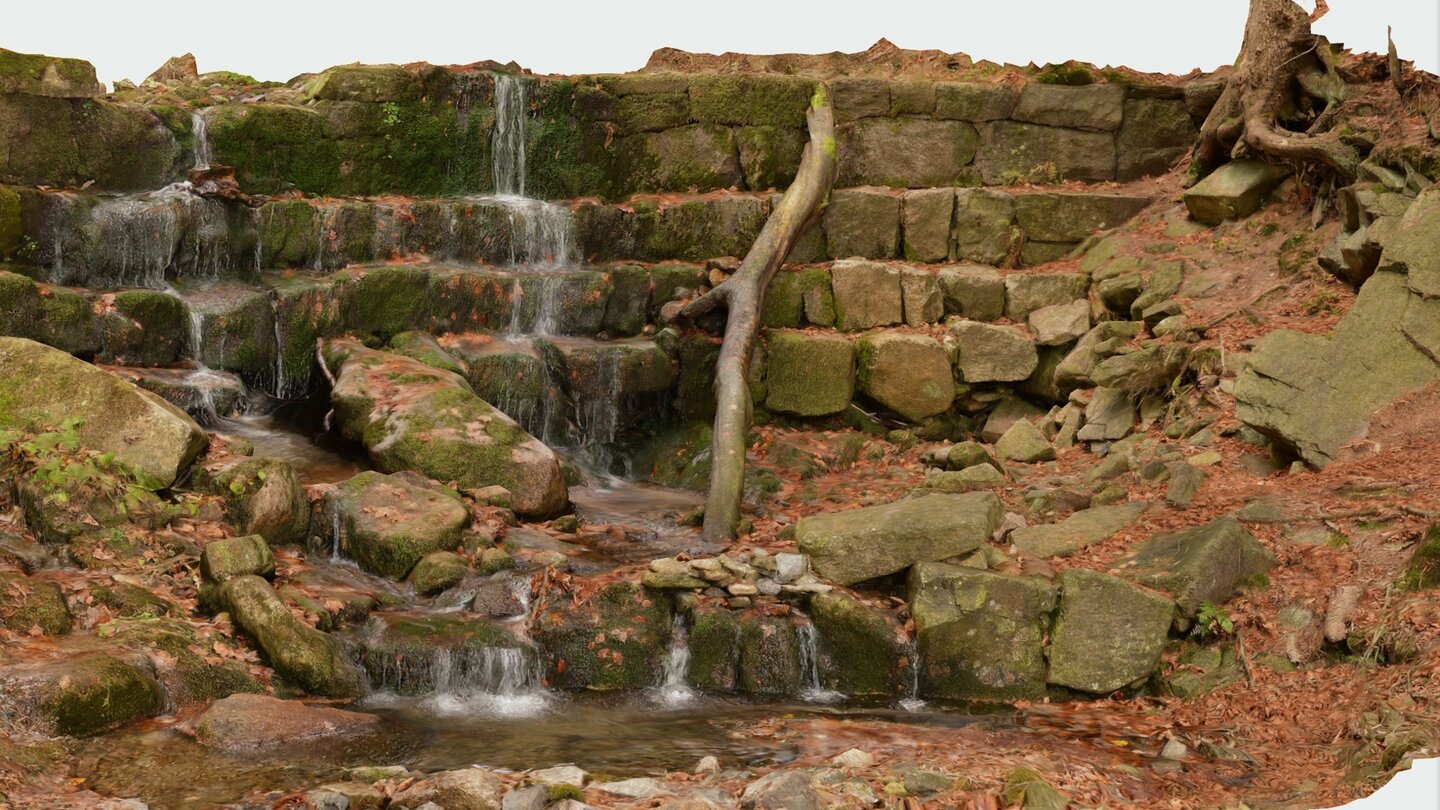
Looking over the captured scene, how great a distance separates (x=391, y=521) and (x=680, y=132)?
21.1ft

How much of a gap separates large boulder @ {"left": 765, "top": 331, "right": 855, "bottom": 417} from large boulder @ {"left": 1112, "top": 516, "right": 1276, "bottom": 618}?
4.68 meters

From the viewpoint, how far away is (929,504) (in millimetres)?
7992

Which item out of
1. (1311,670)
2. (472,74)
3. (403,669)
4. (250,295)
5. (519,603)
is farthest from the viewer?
(472,74)

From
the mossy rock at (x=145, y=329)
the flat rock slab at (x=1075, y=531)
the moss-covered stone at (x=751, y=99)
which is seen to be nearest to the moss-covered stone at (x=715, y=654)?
the flat rock slab at (x=1075, y=531)

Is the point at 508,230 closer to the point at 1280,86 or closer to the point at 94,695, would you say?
the point at 94,695

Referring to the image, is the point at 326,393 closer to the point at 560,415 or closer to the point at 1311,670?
the point at 560,415

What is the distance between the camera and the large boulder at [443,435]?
9117 mm

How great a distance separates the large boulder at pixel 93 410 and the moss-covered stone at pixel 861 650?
4.26 meters

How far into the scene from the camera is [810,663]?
24.3 feet

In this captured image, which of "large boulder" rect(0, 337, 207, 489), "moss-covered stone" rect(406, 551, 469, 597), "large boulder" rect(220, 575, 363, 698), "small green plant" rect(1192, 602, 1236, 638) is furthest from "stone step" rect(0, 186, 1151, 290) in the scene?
"small green plant" rect(1192, 602, 1236, 638)

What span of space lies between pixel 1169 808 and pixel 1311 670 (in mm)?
1669

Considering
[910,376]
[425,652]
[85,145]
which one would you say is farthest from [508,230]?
[425,652]

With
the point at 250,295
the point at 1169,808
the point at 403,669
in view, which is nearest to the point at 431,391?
the point at 250,295

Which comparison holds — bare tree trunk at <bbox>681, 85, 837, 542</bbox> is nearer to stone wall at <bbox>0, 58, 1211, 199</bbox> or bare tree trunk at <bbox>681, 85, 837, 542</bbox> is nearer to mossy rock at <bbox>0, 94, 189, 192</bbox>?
stone wall at <bbox>0, 58, 1211, 199</bbox>
